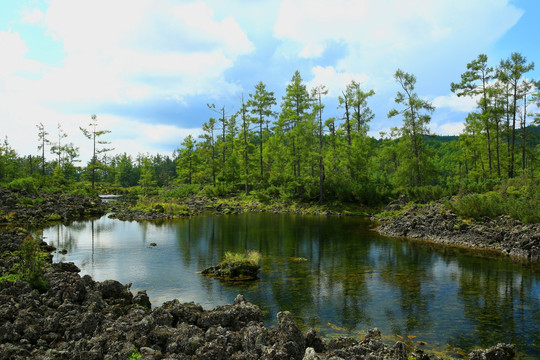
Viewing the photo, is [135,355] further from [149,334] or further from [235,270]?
[235,270]

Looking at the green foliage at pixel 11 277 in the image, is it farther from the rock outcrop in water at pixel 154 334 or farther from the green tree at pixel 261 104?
the green tree at pixel 261 104

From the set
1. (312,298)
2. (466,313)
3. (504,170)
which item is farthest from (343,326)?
(504,170)

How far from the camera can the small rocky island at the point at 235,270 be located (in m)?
15.0

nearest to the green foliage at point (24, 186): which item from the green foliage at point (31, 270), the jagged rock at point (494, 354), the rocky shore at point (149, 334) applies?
the green foliage at point (31, 270)

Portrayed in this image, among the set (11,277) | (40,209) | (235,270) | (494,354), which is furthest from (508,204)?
(40,209)

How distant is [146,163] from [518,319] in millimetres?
80684

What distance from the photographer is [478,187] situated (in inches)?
1220

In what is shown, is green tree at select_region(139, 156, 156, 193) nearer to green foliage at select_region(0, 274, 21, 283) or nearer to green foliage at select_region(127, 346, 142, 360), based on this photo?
green foliage at select_region(0, 274, 21, 283)

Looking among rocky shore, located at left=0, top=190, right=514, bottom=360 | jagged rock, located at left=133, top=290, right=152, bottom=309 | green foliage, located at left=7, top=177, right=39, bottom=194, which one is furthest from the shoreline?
green foliage, located at left=7, top=177, right=39, bottom=194

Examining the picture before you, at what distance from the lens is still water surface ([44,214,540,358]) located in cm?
980

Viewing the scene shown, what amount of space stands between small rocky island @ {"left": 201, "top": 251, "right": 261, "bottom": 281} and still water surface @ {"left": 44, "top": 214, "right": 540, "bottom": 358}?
0.52 meters

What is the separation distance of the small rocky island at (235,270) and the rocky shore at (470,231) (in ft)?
46.1

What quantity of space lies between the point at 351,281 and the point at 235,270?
4983 mm

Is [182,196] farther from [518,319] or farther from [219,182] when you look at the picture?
[518,319]
